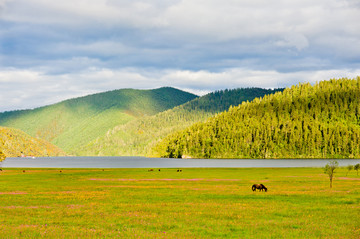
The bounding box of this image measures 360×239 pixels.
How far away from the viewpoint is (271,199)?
4597 cm

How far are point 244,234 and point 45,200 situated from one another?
2763 cm

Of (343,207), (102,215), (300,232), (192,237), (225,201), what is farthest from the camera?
(225,201)

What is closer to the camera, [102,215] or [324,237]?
[324,237]

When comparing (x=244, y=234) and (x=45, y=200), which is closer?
(x=244, y=234)

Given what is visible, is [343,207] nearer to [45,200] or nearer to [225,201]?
[225,201]

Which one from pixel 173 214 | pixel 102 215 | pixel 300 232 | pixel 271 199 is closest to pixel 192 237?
pixel 300 232

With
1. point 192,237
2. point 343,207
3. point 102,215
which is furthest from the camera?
point 343,207

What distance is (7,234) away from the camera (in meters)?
25.3

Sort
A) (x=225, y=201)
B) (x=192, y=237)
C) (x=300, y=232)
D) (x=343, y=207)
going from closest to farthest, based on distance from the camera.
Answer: (x=192, y=237) < (x=300, y=232) < (x=343, y=207) < (x=225, y=201)

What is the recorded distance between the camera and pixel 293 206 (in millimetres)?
39188

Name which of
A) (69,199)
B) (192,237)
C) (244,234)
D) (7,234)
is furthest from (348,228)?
(69,199)

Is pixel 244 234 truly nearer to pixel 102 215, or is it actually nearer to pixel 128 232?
pixel 128 232

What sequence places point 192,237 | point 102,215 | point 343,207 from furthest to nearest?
point 343,207 < point 102,215 < point 192,237

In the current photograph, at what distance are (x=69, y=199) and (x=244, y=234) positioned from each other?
26582 mm
